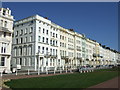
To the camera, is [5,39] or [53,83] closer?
[53,83]

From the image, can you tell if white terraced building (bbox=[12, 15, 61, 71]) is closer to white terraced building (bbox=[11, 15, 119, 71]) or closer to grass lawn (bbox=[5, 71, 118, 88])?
white terraced building (bbox=[11, 15, 119, 71])

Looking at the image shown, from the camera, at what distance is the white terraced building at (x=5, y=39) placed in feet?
107

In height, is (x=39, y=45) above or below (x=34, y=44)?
below

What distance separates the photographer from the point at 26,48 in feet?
153

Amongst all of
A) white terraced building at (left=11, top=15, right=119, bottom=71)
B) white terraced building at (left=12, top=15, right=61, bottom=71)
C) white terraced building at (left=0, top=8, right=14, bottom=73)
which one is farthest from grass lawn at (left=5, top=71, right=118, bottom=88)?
white terraced building at (left=12, top=15, right=61, bottom=71)

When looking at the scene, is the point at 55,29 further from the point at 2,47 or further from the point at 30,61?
the point at 2,47

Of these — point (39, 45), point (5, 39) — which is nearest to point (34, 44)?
point (39, 45)

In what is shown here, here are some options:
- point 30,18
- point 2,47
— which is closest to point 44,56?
point 30,18

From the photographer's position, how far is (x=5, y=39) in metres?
33.3

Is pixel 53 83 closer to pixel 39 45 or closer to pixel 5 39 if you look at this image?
pixel 5 39

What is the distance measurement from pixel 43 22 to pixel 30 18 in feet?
11.4

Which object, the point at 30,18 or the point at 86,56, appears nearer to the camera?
the point at 30,18

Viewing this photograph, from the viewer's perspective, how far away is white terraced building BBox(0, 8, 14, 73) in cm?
3269

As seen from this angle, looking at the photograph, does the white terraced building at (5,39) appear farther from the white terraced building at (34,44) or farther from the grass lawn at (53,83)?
the grass lawn at (53,83)
